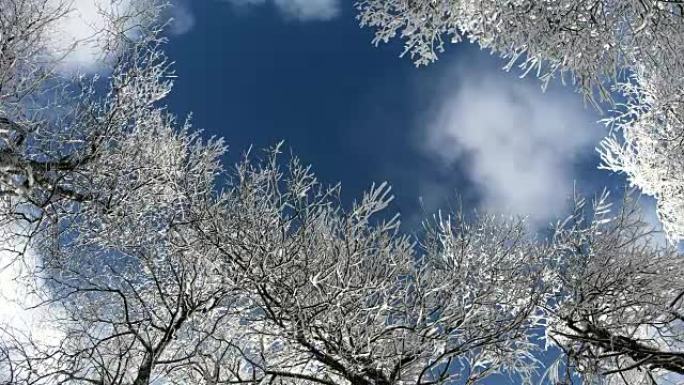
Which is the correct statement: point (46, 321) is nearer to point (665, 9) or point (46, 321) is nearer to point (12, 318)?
point (12, 318)

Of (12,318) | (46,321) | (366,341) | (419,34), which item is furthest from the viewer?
(46,321)

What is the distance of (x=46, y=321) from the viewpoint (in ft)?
35.9

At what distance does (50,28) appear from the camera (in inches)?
405

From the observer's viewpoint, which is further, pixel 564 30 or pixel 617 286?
pixel 617 286

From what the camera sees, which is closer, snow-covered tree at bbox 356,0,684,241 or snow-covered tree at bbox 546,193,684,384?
snow-covered tree at bbox 356,0,684,241

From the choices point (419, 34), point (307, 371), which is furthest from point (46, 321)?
point (419, 34)

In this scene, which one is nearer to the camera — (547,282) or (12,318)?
(12,318)

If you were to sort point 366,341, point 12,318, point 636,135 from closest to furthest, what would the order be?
1. point 366,341
2. point 12,318
3. point 636,135

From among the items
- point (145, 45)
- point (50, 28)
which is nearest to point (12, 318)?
point (50, 28)

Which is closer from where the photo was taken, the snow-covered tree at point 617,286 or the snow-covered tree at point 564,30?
the snow-covered tree at point 564,30

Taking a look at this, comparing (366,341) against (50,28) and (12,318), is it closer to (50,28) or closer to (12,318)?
(12,318)

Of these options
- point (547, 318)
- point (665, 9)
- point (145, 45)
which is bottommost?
point (547, 318)

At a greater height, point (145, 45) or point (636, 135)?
point (145, 45)

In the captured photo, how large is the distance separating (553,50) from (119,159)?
882 centimetres
